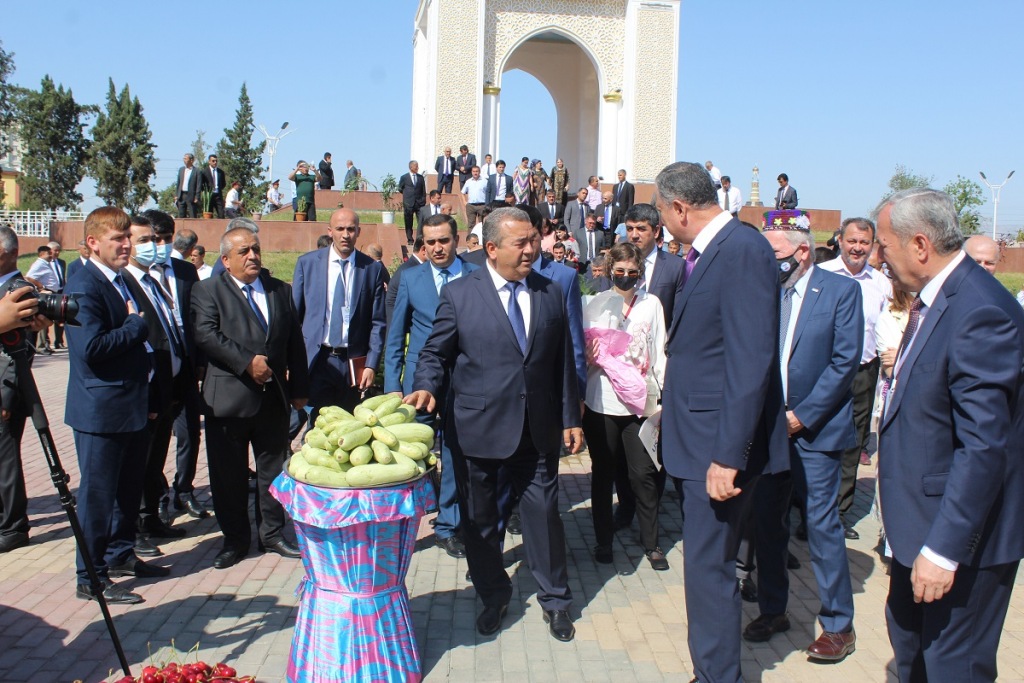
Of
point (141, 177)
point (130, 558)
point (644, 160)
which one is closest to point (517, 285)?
point (130, 558)

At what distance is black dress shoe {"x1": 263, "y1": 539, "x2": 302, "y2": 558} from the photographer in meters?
5.70

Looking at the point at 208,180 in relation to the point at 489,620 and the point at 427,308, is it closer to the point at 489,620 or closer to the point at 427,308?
the point at 427,308

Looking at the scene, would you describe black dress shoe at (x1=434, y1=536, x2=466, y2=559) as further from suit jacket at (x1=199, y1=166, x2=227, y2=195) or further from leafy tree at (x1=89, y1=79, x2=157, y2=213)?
leafy tree at (x1=89, y1=79, x2=157, y2=213)

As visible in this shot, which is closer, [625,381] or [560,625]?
[560,625]

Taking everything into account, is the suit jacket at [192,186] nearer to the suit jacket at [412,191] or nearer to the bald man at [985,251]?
the suit jacket at [412,191]

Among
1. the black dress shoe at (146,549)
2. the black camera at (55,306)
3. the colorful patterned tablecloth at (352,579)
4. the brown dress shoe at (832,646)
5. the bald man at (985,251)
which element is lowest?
the black dress shoe at (146,549)

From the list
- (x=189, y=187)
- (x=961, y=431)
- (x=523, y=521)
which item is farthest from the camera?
(x=189, y=187)

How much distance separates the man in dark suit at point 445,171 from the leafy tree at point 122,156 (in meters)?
38.2

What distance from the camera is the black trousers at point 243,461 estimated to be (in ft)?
18.1

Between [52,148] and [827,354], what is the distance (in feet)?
206

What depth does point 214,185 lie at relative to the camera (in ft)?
75.0

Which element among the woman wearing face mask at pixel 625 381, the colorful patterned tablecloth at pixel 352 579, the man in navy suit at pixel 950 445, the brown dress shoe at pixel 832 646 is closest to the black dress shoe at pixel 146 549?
the colorful patterned tablecloth at pixel 352 579

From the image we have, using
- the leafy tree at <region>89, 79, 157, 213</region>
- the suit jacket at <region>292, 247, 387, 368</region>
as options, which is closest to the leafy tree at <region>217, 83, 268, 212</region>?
the leafy tree at <region>89, 79, 157, 213</region>

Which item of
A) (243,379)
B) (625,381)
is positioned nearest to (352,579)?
(243,379)
